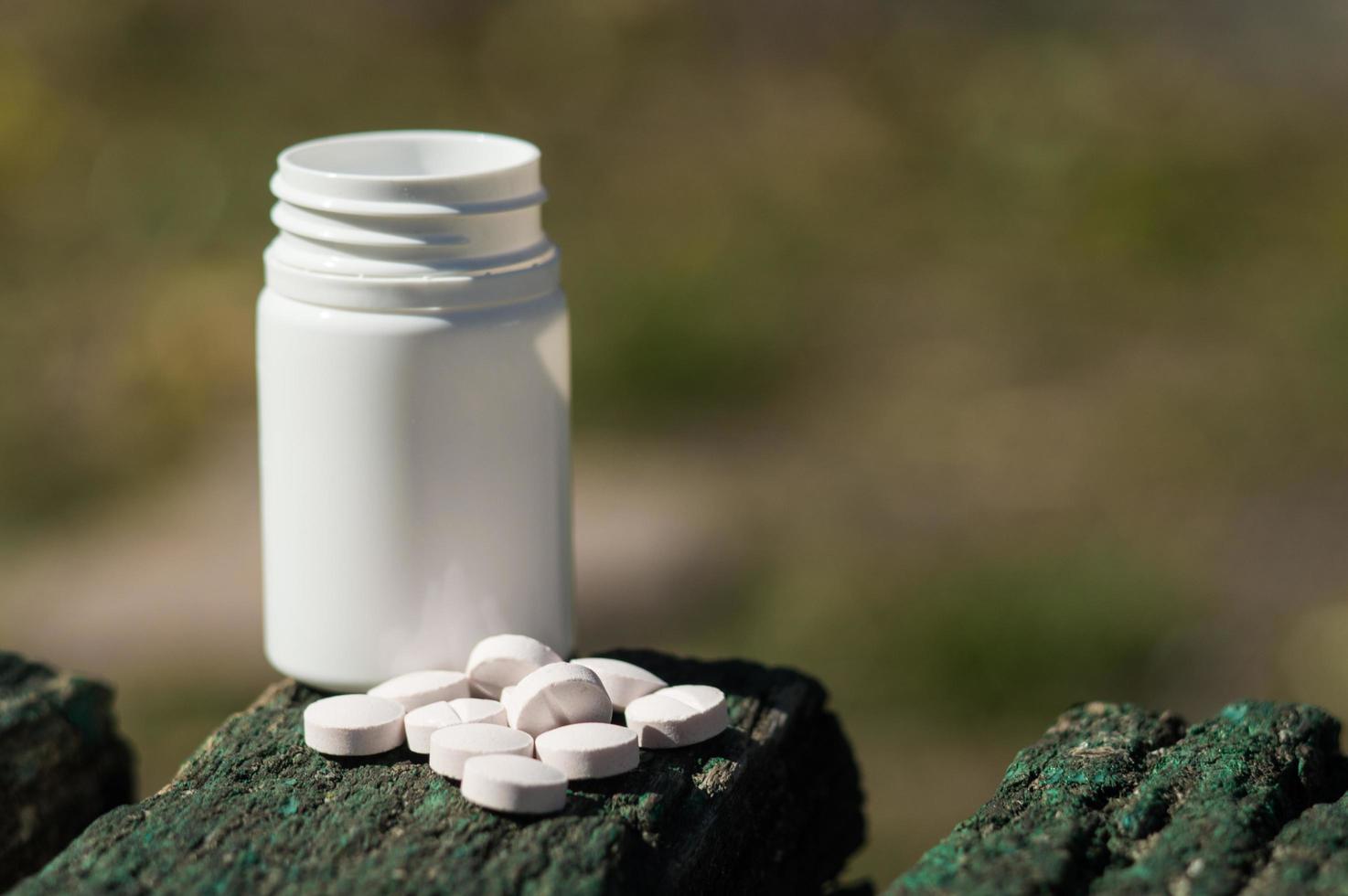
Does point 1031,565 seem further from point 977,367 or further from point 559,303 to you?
point 559,303

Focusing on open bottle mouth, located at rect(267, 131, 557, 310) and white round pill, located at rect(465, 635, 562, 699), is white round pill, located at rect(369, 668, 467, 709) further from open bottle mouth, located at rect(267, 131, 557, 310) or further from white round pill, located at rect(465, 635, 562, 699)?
open bottle mouth, located at rect(267, 131, 557, 310)

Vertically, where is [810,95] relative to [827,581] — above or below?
above

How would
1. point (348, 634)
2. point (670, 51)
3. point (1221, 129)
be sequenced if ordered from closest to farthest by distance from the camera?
point (348, 634) → point (1221, 129) → point (670, 51)

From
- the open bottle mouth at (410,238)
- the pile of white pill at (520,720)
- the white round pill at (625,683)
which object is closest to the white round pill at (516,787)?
the pile of white pill at (520,720)

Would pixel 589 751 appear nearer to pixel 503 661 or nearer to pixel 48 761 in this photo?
pixel 503 661

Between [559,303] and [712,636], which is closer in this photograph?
[559,303]

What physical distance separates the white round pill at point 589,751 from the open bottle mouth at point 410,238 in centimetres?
42

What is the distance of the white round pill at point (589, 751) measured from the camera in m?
1.31

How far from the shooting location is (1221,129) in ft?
16.1

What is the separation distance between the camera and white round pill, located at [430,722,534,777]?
131cm

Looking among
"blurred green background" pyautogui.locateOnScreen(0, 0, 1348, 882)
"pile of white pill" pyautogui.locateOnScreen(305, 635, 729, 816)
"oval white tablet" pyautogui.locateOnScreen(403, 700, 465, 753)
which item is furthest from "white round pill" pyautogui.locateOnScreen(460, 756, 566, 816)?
"blurred green background" pyautogui.locateOnScreen(0, 0, 1348, 882)

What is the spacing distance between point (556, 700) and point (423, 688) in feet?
0.48

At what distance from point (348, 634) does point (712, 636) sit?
2.27 metres

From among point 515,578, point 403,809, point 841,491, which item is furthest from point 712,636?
point 403,809
